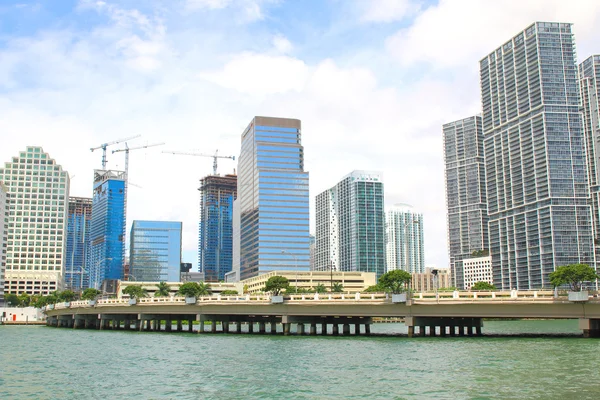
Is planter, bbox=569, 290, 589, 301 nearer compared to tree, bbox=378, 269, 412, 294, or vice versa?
planter, bbox=569, 290, 589, 301

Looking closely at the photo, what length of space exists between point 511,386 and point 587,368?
1206 centimetres

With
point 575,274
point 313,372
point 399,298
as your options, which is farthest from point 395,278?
point 313,372

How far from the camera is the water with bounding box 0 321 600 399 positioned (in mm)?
44125

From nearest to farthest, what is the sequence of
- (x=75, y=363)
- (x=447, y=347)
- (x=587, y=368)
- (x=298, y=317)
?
(x=587, y=368) < (x=75, y=363) < (x=447, y=347) < (x=298, y=317)

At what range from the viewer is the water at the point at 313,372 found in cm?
4412

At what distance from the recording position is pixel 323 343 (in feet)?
288

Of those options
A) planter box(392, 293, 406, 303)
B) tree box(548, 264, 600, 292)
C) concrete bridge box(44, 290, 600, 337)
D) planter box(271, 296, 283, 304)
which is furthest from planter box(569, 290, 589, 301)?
planter box(271, 296, 283, 304)

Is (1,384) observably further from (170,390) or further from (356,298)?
(356,298)

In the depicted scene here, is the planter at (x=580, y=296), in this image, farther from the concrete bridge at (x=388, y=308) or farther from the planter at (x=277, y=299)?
the planter at (x=277, y=299)

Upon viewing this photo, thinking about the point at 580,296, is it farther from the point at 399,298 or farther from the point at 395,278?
the point at 395,278

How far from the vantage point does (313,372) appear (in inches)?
2148

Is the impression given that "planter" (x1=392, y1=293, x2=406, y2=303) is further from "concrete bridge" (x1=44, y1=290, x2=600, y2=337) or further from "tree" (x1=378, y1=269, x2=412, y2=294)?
"tree" (x1=378, y1=269, x2=412, y2=294)

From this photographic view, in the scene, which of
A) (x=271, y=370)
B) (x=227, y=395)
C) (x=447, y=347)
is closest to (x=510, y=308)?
(x=447, y=347)

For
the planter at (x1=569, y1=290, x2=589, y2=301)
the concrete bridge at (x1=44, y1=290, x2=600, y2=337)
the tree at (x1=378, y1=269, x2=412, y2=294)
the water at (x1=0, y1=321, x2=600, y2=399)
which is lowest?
the water at (x1=0, y1=321, x2=600, y2=399)
